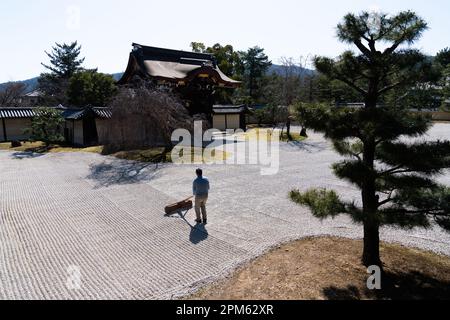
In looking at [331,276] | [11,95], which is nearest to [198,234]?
[331,276]

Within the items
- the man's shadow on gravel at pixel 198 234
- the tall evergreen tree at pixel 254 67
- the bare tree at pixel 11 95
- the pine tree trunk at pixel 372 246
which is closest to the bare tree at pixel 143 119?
the man's shadow on gravel at pixel 198 234

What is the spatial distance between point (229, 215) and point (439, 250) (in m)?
4.72

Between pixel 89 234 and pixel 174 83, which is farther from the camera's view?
pixel 174 83

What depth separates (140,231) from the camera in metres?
7.89

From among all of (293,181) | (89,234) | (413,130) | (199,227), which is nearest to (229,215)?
(199,227)

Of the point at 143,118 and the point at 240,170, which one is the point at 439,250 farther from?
the point at 143,118

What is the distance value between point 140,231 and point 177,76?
56.2 feet

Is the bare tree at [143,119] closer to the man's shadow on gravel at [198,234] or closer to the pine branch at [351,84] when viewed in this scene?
the man's shadow on gravel at [198,234]

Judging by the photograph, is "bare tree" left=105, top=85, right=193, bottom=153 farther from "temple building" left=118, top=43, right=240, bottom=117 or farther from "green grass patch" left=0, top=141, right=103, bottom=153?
"temple building" left=118, top=43, right=240, bottom=117

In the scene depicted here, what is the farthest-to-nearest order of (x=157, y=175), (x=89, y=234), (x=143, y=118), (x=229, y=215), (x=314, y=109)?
(x=143, y=118), (x=157, y=175), (x=229, y=215), (x=89, y=234), (x=314, y=109)

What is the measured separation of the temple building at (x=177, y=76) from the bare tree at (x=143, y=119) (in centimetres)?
316

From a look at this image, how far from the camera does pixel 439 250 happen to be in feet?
21.2

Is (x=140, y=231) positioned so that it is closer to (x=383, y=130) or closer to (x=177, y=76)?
(x=383, y=130)

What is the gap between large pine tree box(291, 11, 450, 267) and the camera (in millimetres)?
4781
